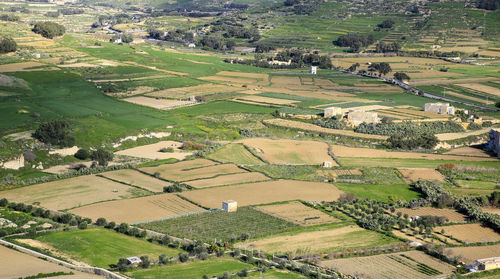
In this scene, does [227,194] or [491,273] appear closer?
[491,273]

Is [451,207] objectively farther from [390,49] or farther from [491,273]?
[390,49]

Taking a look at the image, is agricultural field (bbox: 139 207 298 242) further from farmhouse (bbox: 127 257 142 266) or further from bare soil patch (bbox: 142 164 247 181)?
bare soil patch (bbox: 142 164 247 181)

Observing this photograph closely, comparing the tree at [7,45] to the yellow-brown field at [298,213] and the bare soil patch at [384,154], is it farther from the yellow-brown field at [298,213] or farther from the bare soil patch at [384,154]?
the yellow-brown field at [298,213]

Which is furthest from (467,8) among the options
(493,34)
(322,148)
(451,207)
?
(451,207)

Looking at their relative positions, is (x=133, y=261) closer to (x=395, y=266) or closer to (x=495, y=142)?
(x=395, y=266)

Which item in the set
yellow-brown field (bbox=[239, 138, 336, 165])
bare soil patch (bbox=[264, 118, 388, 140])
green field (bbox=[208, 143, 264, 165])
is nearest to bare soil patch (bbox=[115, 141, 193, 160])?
green field (bbox=[208, 143, 264, 165])

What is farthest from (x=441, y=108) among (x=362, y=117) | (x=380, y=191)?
(x=380, y=191)
